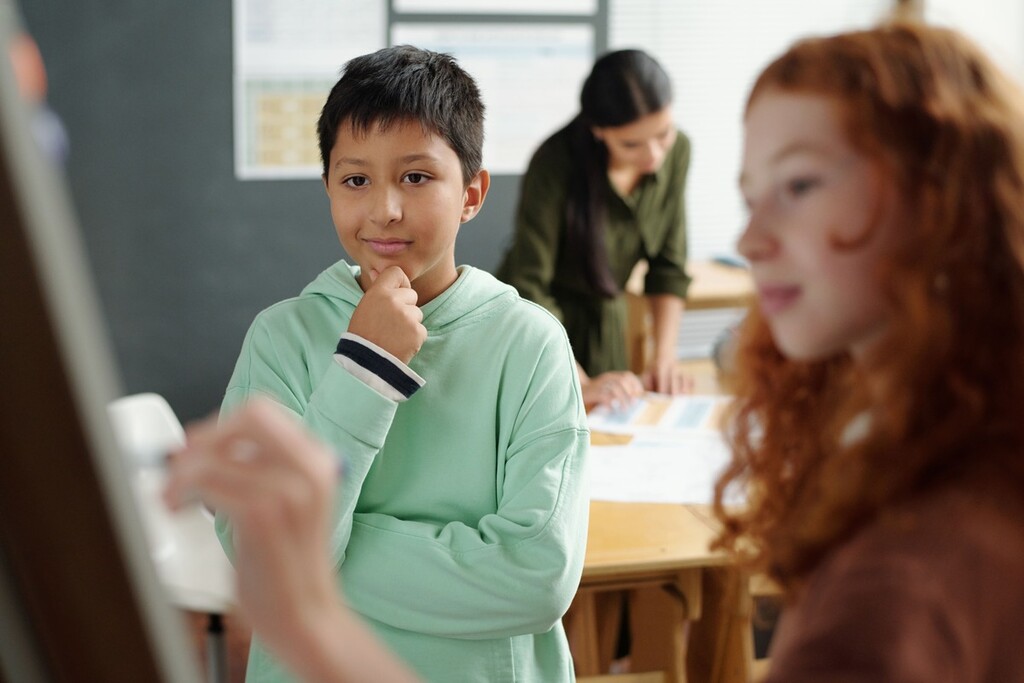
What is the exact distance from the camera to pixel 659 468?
2189 mm

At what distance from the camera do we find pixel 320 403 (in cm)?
110

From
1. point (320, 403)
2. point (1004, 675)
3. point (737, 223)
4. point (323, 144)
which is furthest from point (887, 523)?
point (737, 223)

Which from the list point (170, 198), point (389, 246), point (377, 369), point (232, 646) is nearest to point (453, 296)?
point (389, 246)

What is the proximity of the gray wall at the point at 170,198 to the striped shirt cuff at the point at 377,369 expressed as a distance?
3.04 meters

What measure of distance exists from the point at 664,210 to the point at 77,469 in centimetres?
252

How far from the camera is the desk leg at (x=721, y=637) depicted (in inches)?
88.9

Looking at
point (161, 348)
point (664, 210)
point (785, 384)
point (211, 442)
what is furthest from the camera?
point (161, 348)

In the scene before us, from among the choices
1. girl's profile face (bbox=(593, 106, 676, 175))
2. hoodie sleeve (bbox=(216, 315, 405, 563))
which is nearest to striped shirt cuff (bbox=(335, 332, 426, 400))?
hoodie sleeve (bbox=(216, 315, 405, 563))

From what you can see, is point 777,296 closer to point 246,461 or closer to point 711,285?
point 246,461

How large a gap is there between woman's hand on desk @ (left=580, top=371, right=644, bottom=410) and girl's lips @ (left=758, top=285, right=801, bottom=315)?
5.82 feet

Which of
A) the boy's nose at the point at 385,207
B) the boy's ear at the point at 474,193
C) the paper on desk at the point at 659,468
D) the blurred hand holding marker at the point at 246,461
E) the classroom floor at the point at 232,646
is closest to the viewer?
the blurred hand holding marker at the point at 246,461

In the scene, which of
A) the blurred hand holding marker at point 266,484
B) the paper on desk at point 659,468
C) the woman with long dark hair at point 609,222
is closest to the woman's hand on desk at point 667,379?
the woman with long dark hair at point 609,222

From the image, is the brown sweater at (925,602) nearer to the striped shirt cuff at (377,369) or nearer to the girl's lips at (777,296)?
the girl's lips at (777,296)

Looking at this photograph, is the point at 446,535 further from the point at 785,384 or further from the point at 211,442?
the point at 211,442
